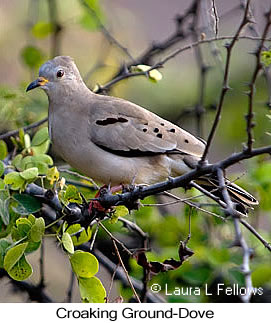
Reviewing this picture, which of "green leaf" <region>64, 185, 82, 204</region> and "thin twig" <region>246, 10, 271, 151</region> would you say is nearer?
"thin twig" <region>246, 10, 271, 151</region>

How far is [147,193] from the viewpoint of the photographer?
2842 mm

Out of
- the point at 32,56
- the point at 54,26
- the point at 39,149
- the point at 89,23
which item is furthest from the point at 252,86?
the point at 54,26

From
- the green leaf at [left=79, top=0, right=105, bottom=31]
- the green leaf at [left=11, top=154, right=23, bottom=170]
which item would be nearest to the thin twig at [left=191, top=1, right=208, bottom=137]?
the green leaf at [left=79, top=0, right=105, bottom=31]

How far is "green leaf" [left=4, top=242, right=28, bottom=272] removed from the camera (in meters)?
2.91

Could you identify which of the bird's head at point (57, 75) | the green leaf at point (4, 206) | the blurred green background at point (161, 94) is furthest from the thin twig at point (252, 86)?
the bird's head at point (57, 75)

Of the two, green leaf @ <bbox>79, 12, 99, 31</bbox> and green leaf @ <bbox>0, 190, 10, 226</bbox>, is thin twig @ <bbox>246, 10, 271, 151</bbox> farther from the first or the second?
green leaf @ <bbox>79, 12, 99, 31</bbox>

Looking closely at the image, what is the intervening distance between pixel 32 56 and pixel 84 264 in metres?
2.27

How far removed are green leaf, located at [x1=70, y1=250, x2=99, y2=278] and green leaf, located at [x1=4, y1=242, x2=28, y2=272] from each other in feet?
0.70

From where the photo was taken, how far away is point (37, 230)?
2955 mm

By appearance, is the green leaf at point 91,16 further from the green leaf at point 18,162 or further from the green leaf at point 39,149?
the green leaf at point 18,162

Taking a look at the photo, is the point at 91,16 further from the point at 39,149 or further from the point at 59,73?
the point at 39,149

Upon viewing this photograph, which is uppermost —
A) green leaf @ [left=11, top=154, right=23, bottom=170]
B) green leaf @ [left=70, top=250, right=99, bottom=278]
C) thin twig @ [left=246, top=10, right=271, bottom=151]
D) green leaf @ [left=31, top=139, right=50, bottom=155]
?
thin twig @ [left=246, top=10, right=271, bottom=151]

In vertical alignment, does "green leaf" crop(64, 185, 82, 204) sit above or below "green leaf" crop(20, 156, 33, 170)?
above

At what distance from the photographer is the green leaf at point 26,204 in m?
3.29
